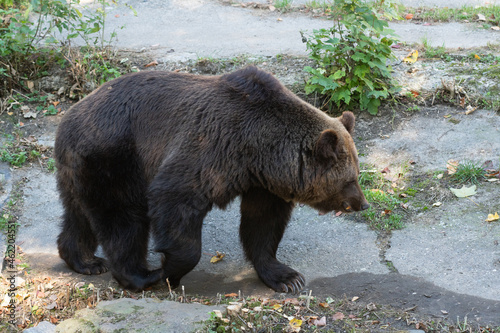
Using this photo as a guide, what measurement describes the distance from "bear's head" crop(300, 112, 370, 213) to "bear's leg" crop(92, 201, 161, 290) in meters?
1.54

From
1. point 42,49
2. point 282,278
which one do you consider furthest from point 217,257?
point 42,49

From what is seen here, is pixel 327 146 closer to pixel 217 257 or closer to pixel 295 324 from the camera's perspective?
pixel 295 324

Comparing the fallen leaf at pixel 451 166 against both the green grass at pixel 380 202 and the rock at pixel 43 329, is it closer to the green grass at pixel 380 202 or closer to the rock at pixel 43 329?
the green grass at pixel 380 202

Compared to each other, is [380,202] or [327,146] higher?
[327,146]

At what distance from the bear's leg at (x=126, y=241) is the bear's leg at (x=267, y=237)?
891mm

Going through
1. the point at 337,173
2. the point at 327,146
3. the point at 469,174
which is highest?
the point at 327,146

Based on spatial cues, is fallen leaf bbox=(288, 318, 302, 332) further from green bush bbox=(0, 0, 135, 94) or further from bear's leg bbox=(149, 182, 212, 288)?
green bush bbox=(0, 0, 135, 94)

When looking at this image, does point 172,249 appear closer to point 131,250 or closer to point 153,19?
point 131,250

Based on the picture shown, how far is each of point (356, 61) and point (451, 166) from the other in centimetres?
181

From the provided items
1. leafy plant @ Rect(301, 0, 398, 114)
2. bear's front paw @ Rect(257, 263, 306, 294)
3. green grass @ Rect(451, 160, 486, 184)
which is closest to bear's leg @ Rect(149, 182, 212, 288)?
bear's front paw @ Rect(257, 263, 306, 294)

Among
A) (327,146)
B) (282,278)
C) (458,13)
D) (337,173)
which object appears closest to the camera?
(327,146)

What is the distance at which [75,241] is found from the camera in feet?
18.5

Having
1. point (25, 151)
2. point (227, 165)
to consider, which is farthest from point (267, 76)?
point (25, 151)

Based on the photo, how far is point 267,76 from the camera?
4984mm
